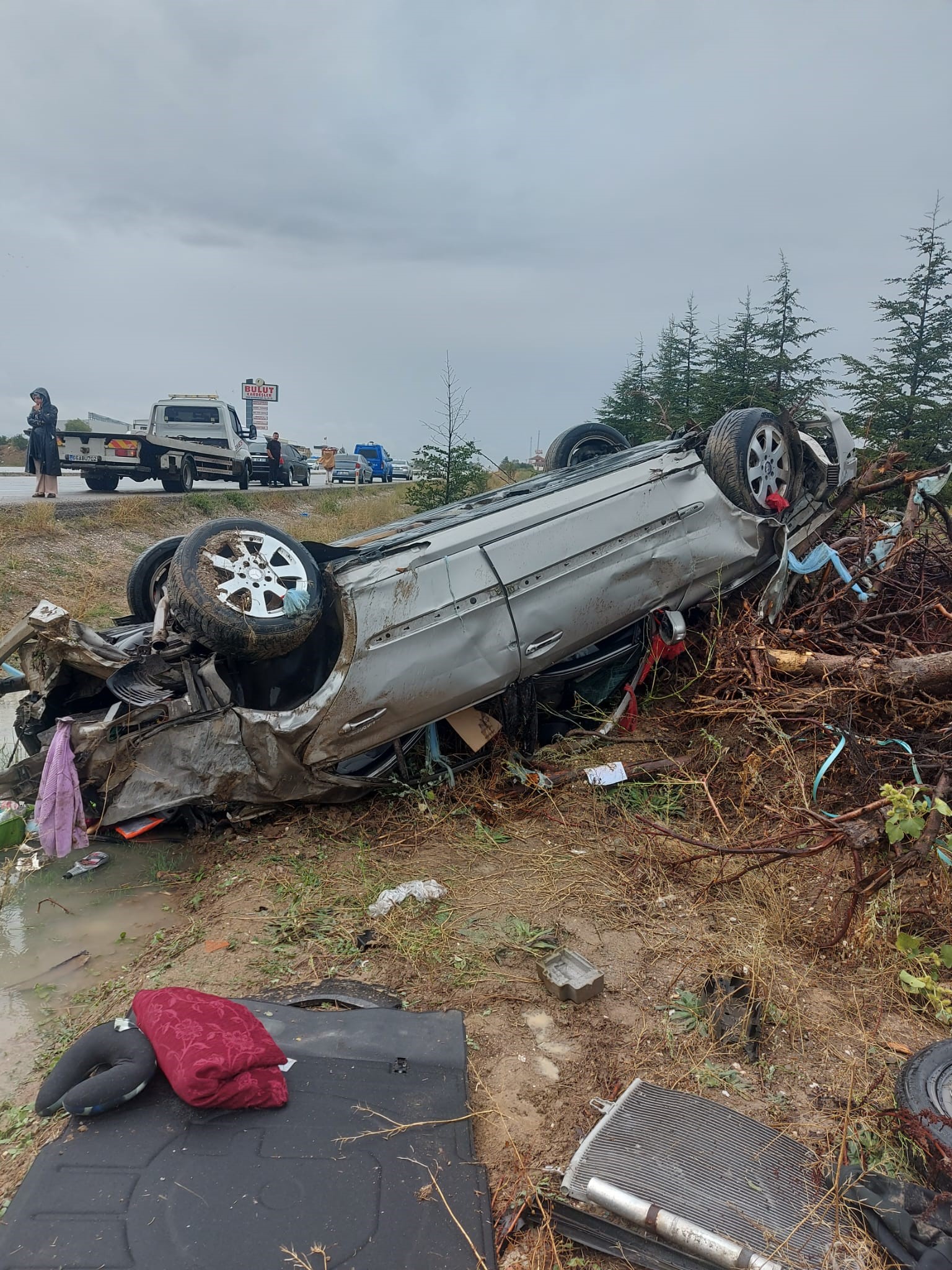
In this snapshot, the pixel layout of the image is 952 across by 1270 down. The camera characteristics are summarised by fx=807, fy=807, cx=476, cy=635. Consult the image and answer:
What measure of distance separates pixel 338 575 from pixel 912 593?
12.8ft

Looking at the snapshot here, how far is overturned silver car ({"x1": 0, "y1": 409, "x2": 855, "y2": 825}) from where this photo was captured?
4.00 metres

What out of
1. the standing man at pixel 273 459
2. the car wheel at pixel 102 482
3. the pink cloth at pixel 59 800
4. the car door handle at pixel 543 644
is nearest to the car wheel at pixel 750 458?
the car door handle at pixel 543 644

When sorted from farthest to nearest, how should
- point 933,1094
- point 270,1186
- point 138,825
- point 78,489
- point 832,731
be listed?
point 78,489 < point 138,825 < point 832,731 < point 933,1094 < point 270,1186

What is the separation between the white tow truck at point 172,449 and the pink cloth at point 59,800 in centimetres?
1164

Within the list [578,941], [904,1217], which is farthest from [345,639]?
[904,1217]

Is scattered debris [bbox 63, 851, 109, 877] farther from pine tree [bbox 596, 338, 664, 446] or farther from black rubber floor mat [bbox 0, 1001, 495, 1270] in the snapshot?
pine tree [bbox 596, 338, 664, 446]

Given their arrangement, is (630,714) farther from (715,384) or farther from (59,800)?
(715,384)

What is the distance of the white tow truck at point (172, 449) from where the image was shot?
14.1m

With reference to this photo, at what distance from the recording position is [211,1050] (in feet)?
7.84

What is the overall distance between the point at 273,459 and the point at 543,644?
16.9m

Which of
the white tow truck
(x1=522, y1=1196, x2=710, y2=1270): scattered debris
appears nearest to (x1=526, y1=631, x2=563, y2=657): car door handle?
(x1=522, y1=1196, x2=710, y2=1270): scattered debris

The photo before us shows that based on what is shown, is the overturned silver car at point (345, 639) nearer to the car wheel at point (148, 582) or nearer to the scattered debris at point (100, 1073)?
the car wheel at point (148, 582)

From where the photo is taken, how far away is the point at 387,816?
179 inches

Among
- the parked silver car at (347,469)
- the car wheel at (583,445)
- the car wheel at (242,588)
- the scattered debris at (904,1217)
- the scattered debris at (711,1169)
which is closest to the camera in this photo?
the scattered debris at (904,1217)
